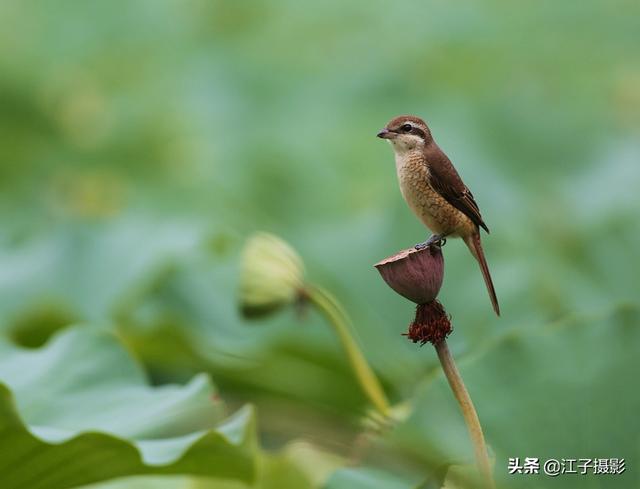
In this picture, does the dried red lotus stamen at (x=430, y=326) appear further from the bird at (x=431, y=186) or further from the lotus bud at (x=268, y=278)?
the lotus bud at (x=268, y=278)

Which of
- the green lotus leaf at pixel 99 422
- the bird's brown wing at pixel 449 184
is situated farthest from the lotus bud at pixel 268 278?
the bird's brown wing at pixel 449 184

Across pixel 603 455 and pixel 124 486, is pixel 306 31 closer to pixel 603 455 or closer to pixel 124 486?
pixel 124 486

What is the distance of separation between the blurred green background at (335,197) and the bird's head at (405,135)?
36 centimetres

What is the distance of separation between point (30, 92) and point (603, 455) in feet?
15.7

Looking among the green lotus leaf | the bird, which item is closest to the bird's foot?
the bird

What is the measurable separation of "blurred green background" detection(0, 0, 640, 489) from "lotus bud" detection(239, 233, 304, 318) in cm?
21

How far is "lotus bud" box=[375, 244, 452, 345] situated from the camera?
698 millimetres

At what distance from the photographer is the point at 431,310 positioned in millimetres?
708

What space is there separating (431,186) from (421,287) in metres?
0.12

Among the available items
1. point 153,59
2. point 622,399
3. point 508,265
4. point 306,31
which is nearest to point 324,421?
point 508,265

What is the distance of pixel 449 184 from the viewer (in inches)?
31.1

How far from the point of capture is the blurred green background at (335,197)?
4.13 feet

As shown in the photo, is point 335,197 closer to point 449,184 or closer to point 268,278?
point 268,278

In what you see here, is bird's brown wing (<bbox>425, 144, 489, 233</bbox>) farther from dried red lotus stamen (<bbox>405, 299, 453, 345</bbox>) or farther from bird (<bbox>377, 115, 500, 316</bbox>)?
dried red lotus stamen (<bbox>405, 299, 453, 345</bbox>)
